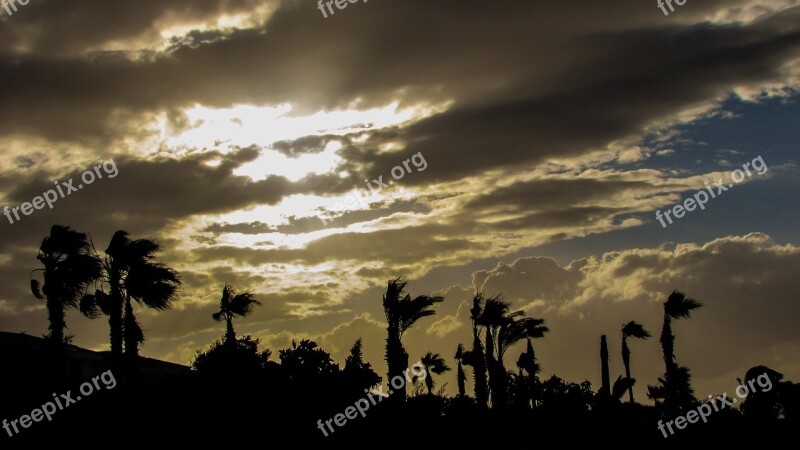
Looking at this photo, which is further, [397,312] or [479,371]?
[479,371]

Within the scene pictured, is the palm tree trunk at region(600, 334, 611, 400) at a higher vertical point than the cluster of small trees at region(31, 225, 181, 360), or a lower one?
lower

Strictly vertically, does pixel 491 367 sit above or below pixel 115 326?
below

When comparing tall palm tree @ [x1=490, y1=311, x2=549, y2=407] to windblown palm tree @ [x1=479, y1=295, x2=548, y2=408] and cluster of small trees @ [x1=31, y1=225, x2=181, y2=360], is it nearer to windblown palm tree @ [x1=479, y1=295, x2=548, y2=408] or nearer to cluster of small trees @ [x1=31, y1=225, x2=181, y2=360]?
windblown palm tree @ [x1=479, y1=295, x2=548, y2=408]

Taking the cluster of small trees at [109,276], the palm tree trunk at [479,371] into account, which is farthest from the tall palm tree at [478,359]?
the cluster of small trees at [109,276]

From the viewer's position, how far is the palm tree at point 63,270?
104ft

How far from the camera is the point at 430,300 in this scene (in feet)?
124

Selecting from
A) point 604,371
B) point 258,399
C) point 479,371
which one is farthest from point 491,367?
point 258,399

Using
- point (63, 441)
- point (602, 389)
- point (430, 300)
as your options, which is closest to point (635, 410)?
point (602, 389)

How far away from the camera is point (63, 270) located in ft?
105

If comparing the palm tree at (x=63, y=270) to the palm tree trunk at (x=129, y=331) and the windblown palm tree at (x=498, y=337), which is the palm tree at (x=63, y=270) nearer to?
the palm tree trunk at (x=129, y=331)

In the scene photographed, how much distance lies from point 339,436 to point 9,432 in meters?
11.3

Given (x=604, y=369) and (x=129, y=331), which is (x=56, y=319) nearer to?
(x=129, y=331)

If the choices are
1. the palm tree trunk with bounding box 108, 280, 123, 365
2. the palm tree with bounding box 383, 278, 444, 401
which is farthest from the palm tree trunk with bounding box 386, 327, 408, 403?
the palm tree trunk with bounding box 108, 280, 123, 365

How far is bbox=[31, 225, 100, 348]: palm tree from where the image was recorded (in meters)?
31.8
